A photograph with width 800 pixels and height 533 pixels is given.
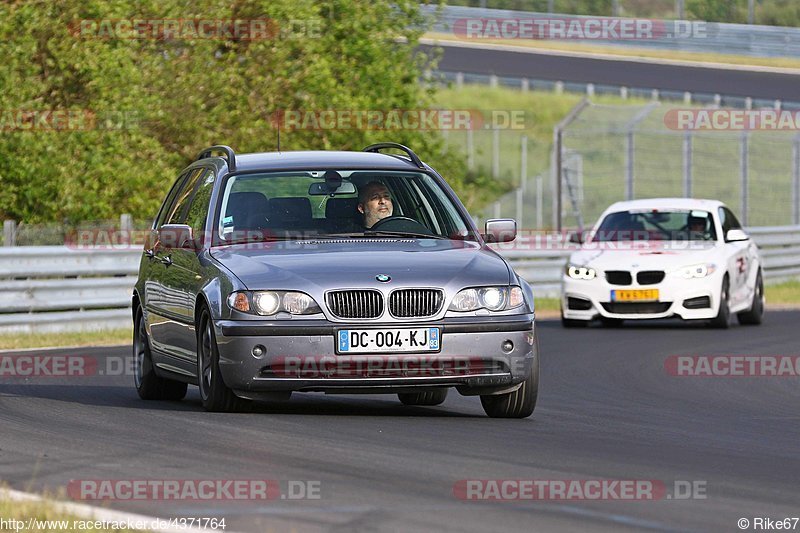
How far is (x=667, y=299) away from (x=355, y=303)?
1134 cm

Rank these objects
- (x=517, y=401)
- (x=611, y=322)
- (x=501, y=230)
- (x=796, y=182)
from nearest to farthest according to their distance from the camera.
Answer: (x=517, y=401)
(x=501, y=230)
(x=611, y=322)
(x=796, y=182)

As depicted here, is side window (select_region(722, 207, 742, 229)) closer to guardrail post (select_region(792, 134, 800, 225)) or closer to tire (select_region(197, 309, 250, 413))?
guardrail post (select_region(792, 134, 800, 225))

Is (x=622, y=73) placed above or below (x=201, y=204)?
below

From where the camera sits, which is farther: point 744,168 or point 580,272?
point 744,168

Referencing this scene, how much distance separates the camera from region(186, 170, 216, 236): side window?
11297mm

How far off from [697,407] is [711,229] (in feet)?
32.9

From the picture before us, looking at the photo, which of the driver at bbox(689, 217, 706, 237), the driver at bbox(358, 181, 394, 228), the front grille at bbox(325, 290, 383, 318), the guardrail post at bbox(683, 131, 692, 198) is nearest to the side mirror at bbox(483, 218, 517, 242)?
the driver at bbox(358, 181, 394, 228)

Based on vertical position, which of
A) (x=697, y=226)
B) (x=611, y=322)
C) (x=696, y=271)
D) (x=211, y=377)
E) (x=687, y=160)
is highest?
(x=211, y=377)

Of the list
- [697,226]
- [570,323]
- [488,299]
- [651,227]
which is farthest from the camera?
[651,227]

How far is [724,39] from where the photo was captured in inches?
2154

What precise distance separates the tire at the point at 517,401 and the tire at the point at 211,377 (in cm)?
144

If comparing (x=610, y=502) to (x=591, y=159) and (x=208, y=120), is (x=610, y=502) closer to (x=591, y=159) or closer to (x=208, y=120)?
(x=208, y=120)

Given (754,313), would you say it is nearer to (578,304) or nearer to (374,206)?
(578,304)

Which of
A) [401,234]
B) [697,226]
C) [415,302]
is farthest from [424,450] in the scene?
[697,226]
